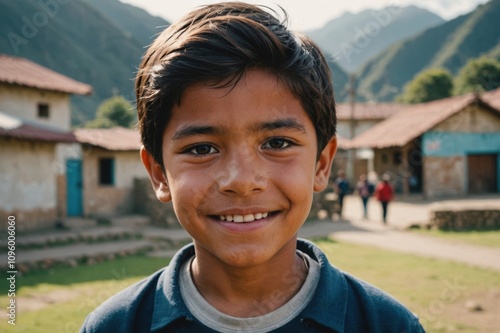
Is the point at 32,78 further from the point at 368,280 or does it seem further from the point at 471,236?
the point at 471,236

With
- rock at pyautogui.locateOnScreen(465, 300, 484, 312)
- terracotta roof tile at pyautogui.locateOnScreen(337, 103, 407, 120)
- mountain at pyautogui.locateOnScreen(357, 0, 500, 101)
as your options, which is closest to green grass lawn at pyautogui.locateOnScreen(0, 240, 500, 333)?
rock at pyautogui.locateOnScreen(465, 300, 484, 312)

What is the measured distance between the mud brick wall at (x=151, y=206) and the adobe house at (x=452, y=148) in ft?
37.9

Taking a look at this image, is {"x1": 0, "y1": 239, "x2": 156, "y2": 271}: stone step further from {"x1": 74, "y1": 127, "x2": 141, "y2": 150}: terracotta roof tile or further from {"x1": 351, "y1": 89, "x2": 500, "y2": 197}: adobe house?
{"x1": 351, "y1": 89, "x2": 500, "y2": 197}: adobe house

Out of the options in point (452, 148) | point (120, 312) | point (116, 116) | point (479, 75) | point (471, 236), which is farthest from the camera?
point (479, 75)

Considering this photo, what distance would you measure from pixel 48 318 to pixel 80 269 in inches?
145

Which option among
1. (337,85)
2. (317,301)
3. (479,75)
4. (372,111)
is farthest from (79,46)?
(317,301)

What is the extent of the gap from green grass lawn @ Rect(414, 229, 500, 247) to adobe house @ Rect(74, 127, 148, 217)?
392 inches

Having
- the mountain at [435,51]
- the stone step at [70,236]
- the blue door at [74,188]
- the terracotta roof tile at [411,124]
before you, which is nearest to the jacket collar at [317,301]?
the stone step at [70,236]

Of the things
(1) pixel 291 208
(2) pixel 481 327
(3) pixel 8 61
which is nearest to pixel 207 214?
(1) pixel 291 208

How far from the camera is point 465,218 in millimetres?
12938

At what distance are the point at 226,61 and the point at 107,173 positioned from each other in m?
16.7

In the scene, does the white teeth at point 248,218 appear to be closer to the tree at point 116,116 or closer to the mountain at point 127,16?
the tree at point 116,116

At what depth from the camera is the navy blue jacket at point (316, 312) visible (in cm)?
134

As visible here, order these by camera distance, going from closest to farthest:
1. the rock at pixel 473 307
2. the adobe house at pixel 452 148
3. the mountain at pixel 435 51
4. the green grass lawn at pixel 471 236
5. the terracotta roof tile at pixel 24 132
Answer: the rock at pixel 473 307 → the green grass lawn at pixel 471 236 → the terracotta roof tile at pixel 24 132 → the adobe house at pixel 452 148 → the mountain at pixel 435 51
